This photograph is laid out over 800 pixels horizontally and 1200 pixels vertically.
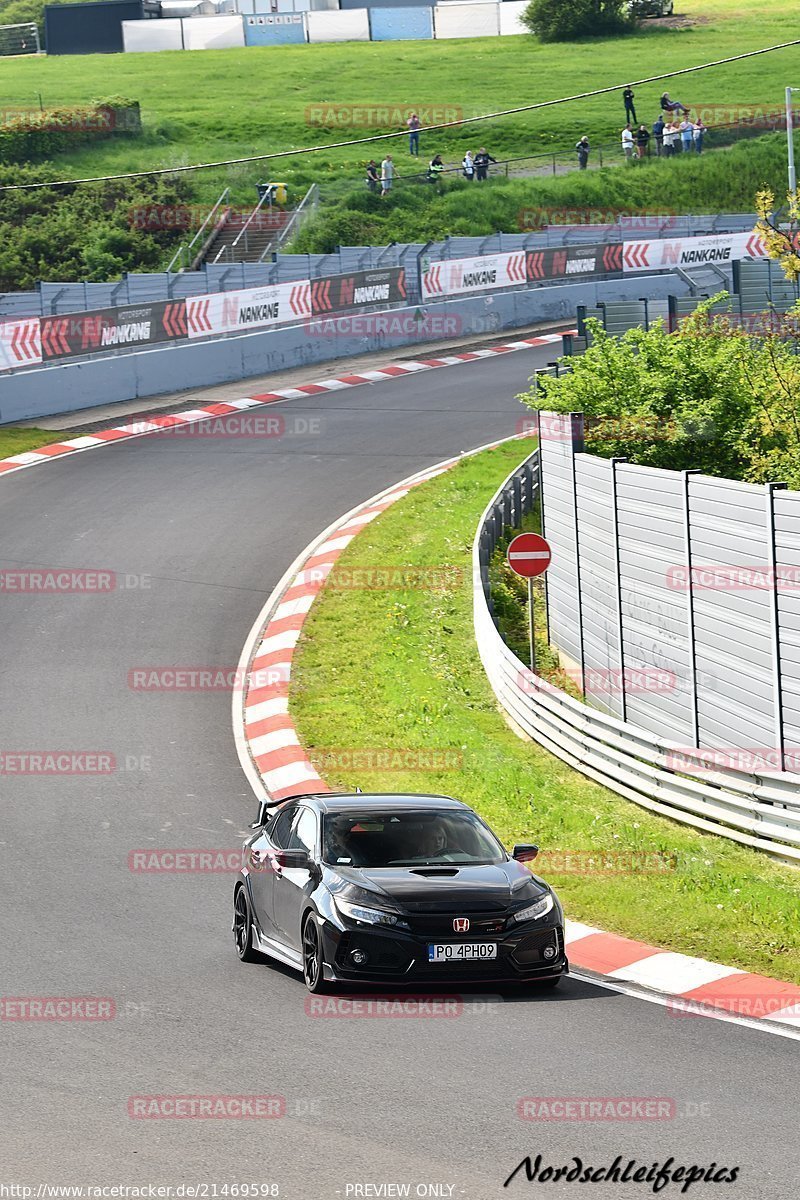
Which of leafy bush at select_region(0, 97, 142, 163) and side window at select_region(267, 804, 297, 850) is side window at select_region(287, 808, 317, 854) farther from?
leafy bush at select_region(0, 97, 142, 163)

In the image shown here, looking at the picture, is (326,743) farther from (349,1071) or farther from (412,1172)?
(412,1172)

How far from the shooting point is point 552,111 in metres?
90.6

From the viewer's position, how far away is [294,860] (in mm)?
11422

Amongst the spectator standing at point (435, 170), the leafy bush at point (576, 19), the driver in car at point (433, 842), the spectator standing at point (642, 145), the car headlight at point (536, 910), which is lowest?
the car headlight at point (536, 910)

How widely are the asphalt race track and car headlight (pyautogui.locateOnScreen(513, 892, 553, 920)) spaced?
0.56 metres

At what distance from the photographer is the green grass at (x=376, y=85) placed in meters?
80.0

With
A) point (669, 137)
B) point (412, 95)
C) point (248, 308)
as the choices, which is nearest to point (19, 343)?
point (248, 308)

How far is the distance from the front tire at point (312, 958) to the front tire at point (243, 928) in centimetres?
103

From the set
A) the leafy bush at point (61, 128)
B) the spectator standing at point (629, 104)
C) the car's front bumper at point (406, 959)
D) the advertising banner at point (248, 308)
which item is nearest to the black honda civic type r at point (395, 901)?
the car's front bumper at point (406, 959)

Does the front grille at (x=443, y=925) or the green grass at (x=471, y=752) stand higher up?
the front grille at (x=443, y=925)

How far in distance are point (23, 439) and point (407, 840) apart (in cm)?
2404

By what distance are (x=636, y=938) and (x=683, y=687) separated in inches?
212

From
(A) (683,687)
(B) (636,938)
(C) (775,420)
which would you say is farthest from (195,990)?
(C) (775,420)

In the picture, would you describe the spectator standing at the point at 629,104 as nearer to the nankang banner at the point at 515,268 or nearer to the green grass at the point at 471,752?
the nankang banner at the point at 515,268
